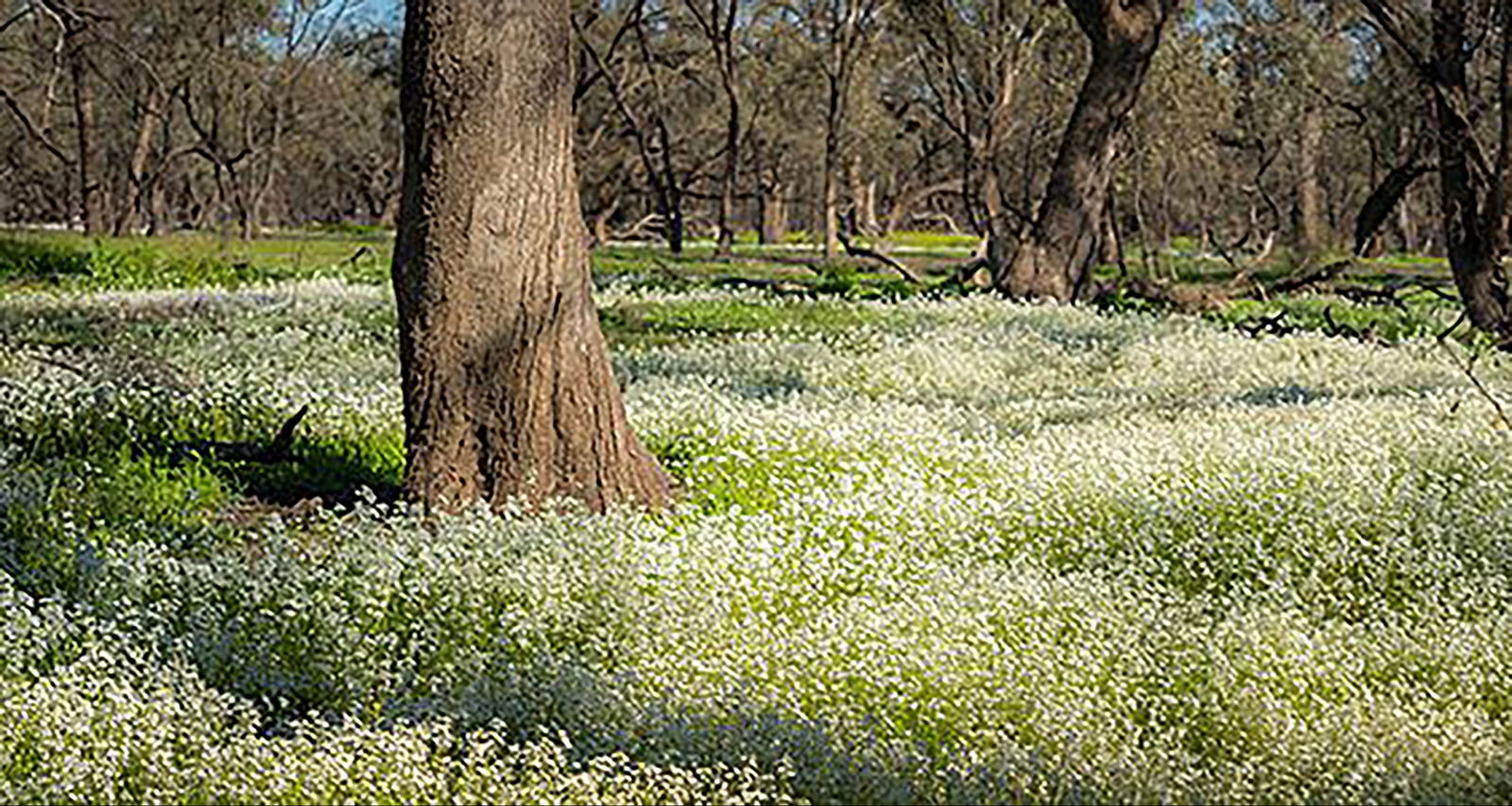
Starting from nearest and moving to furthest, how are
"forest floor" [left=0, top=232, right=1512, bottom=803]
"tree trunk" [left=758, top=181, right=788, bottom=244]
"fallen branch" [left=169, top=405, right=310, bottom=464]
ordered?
"forest floor" [left=0, top=232, right=1512, bottom=803], "fallen branch" [left=169, top=405, right=310, bottom=464], "tree trunk" [left=758, top=181, right=788, bottom=244]

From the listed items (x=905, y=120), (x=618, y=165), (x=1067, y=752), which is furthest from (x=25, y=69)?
(x=1067, y=752)

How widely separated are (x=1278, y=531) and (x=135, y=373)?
880cm


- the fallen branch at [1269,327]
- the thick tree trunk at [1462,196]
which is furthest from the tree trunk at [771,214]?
the thick tree trunk at [1462,196]

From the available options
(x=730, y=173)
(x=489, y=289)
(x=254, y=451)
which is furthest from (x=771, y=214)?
(x=489, y=289)

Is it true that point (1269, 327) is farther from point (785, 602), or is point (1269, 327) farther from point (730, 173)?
point (730, 173)

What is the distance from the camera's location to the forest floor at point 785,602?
203 inches

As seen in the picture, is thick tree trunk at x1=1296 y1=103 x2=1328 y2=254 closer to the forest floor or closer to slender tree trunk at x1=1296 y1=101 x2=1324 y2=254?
slender tree trunk at x1=1296 y1=101 x2=1324 y2=254

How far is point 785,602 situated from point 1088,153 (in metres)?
15.9

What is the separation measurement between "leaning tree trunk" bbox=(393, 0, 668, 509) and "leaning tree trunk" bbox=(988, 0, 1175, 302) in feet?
46.8

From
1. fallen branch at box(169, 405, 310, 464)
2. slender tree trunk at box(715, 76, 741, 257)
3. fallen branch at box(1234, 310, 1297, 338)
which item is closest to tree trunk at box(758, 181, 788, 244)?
slender tree trunk at box(715, 76, 741, 257)

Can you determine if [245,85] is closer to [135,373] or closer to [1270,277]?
[1270,277]

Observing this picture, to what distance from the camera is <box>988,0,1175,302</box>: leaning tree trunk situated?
21.7 m

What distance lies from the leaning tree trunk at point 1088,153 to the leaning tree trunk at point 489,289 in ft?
46.8

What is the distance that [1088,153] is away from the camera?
72.8 feet
